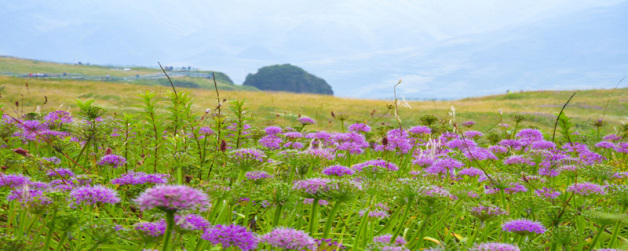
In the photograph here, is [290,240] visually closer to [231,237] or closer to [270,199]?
[231,237]

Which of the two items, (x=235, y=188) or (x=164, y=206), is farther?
(x=235, y=188)

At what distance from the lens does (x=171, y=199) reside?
190cm

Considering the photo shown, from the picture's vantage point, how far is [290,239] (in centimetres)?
213

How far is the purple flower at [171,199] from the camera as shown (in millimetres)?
1881

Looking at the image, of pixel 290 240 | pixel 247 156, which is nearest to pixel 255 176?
pixel 247 156

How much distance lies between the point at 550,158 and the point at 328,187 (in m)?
4.26

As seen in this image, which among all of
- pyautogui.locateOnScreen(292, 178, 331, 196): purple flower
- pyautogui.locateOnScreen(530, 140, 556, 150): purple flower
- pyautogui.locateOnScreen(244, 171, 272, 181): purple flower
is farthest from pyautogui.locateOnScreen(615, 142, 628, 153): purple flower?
pyautogui.locateOnScreen(292, 178, 331, 196): purple flower

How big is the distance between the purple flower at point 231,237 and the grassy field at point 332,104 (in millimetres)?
20100

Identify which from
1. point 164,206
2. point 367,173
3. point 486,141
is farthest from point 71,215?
point 486,141

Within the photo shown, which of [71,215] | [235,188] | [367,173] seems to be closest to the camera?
[71,215]

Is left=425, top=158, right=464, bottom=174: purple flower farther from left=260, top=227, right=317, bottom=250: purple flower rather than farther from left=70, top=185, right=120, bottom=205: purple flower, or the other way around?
left=70, top=185, right=120, bottom=205: purple flower

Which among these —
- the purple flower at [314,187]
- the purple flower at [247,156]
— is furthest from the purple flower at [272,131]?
the purple flower at [314,187]

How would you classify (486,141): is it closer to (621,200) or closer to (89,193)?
(621,200)

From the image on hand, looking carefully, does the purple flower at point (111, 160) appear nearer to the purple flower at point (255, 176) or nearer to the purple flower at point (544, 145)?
the purple flower at point (255, 176)
